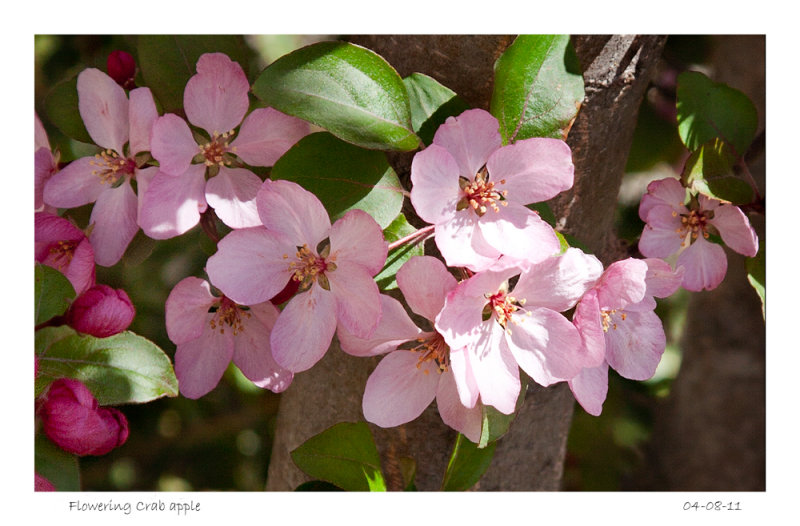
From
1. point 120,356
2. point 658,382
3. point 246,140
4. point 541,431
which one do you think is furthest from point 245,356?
point 658,382

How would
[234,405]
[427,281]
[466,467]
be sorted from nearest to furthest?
1. [427,281]
2. [466,467]
3. [234,405]

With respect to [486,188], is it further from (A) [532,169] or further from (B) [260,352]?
(B) [260,352]

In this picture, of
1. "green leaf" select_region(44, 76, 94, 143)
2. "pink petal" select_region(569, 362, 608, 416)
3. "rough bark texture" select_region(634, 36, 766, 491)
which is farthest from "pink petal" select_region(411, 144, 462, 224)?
"rough bark texture" select_region(634, 36, 766, 491)

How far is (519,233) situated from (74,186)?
1.74 feet

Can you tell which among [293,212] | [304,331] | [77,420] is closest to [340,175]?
[293,212]

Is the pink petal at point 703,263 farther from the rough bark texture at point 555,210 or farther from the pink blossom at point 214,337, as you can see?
the pink blossom at point 214,337

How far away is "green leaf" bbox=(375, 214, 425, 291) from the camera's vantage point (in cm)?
74

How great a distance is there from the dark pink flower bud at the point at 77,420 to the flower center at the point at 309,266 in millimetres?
267

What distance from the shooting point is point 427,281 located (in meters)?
0.69

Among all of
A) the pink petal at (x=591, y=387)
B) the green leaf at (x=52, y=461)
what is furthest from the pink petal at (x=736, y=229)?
the green leaf at (x=52, y=461)

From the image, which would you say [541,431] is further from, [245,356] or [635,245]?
[245,356]

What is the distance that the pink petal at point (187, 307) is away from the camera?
32.9 inches

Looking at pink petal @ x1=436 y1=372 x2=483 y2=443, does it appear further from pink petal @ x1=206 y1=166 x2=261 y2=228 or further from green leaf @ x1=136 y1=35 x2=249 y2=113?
green leaf @ x1=136 y1=35 x2=249 y2=113
